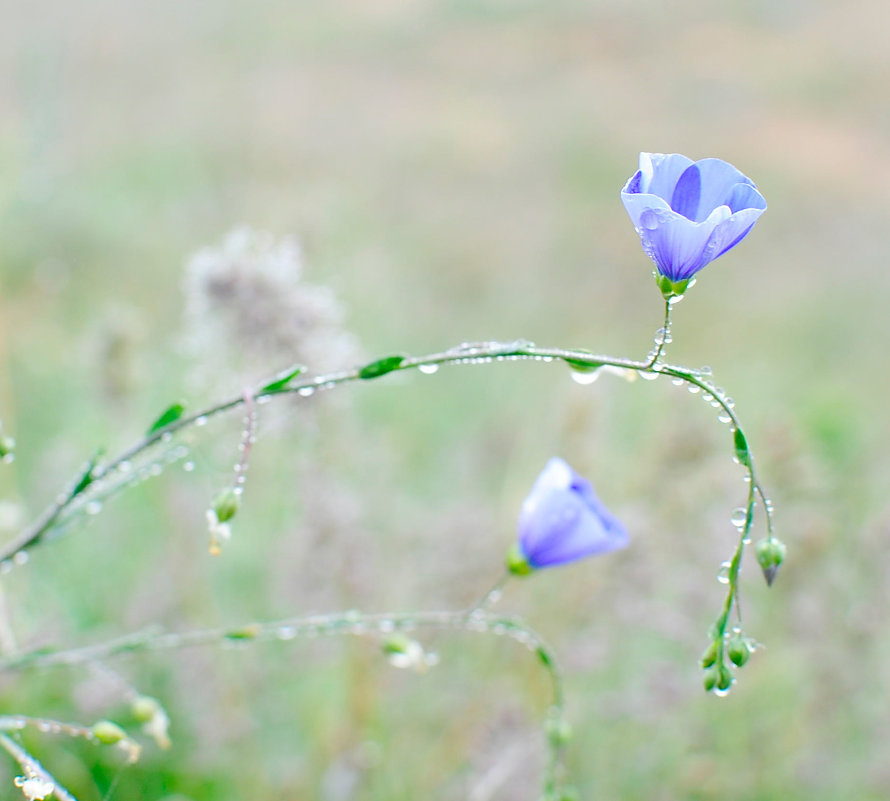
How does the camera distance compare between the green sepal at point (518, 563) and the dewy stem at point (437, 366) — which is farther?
the green sepal at point (518, 563)

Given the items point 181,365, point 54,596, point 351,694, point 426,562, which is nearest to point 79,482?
point 351,694

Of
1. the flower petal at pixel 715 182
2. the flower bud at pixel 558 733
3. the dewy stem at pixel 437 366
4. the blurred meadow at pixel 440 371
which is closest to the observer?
the dewy stem at pixel 437 366

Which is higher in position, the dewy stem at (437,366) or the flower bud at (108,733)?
the dewy stem at (437,366)

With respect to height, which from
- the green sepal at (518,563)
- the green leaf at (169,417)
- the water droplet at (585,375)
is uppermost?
the water droplet at (585,375)

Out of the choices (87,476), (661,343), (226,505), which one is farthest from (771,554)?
(87,476)

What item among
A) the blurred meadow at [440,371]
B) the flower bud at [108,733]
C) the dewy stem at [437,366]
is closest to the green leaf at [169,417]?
A: the dewy stem at [437,366]

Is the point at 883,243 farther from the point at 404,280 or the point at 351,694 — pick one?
the point at 351,694

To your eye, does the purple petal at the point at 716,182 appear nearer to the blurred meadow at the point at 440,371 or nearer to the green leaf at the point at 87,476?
the blurred meadow at the point at 440,371
